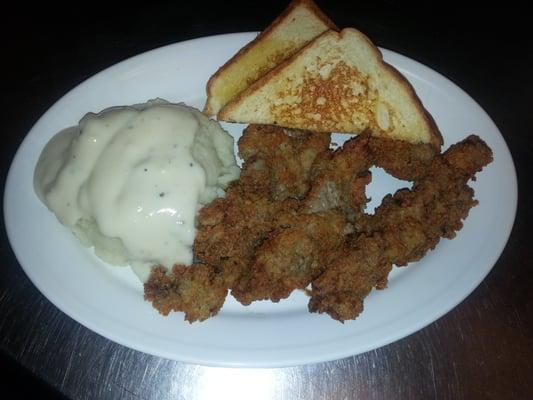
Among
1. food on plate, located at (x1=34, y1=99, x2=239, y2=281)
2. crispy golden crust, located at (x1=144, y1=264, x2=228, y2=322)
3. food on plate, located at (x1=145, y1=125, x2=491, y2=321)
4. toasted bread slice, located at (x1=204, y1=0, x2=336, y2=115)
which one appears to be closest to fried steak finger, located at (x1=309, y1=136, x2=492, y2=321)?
food on plate, located at (x1=145, y1=125, x2=491, y2=321)

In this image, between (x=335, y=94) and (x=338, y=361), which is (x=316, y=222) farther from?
(x=335, y=94)

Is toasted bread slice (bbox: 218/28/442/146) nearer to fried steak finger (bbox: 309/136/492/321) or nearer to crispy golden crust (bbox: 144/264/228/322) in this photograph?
fried steak finger (bbox: 309/136/492/321)

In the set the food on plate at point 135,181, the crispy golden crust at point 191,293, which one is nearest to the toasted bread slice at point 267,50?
the food on plate at point 135,181

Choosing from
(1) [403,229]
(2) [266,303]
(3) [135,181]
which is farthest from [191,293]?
(1) [403,229]

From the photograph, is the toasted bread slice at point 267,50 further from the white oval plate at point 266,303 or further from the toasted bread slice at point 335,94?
the white oval plate at point 266,303

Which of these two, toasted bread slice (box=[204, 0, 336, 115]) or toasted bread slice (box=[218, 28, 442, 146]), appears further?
toasted bread slice (box=[204, 0, 336, 115])

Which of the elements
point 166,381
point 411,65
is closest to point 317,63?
point 411,65

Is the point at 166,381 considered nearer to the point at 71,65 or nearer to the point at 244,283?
the point at 244,283
